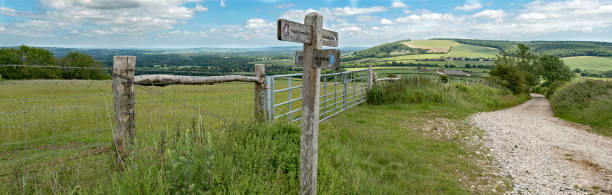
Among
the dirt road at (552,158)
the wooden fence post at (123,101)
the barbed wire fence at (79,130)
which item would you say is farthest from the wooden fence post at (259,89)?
the dirt road at (552,158)

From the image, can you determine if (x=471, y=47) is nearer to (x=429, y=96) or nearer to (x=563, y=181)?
(x=429, y=96)

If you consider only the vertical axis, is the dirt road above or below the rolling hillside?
below

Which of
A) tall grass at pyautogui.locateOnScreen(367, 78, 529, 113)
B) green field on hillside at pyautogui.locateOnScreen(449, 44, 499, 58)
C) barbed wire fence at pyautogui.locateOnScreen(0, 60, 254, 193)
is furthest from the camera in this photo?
green field on hillside at pyautogui.locateOnScreen(449, 44, 499, 58)

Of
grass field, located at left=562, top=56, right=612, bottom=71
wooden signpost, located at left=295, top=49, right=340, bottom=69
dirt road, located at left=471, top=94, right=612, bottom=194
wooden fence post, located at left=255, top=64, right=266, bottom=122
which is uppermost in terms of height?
grass field, located at left=562, top=56, right=612, bottom=71

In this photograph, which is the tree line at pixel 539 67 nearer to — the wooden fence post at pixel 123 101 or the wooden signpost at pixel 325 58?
the wooden signpost at pixel 325 58

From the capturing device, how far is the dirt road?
461 centimetres

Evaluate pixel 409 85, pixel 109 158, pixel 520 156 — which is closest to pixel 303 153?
pixel 109 158

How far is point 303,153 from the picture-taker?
10.6 feet

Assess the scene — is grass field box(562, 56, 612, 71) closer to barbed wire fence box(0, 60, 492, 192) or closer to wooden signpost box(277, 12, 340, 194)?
barbed wire fence box(0, 60, 492, 192)

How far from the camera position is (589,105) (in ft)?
38.2

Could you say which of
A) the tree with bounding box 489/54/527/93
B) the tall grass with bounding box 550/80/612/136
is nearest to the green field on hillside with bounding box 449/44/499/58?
the tree with bounding box 489/54/527/93

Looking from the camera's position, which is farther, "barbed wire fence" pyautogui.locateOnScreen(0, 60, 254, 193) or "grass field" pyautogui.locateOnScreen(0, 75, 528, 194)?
"barbed wire fence" pyautogui.locateOnScreen(0, 60, 254, 193)

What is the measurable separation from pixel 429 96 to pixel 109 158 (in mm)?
11936

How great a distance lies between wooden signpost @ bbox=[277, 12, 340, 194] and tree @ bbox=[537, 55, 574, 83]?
5916cm
